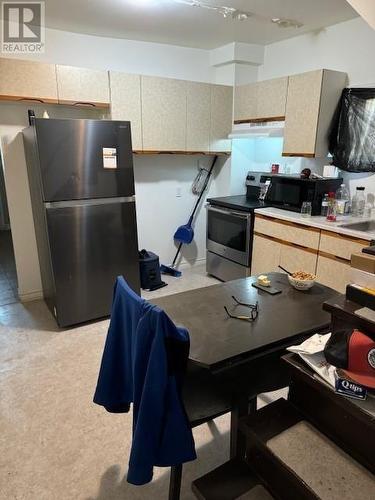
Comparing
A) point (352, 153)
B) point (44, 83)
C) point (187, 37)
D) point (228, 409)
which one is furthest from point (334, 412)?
point (187, 37)

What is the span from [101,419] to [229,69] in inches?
144

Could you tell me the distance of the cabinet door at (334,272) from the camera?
2689 mm

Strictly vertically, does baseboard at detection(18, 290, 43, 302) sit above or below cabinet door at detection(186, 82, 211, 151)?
below

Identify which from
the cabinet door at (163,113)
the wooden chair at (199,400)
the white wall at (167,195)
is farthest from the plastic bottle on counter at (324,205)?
the wooden chair at (199,400)

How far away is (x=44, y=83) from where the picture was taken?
2857 mm

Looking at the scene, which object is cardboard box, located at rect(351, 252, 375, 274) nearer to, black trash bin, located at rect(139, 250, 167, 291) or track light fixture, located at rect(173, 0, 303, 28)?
track light fixture, located at rect(173, 0, 303, 28)

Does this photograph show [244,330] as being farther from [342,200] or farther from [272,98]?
[272,98]

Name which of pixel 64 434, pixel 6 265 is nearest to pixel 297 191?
pixel 64 434

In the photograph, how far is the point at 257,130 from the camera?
3.58m

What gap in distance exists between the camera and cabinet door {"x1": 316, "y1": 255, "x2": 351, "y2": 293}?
269cm

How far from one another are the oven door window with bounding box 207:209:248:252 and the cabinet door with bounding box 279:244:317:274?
0.49 meters

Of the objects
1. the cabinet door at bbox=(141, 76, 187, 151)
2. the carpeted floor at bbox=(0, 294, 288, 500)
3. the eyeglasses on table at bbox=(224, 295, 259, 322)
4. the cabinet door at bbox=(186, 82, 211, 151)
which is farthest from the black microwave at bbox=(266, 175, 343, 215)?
the carpeted floor at bbox=(0, 294, 288, 500)

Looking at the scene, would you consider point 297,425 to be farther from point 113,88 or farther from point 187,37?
point 187,37

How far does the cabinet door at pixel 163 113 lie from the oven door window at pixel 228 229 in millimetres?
871
